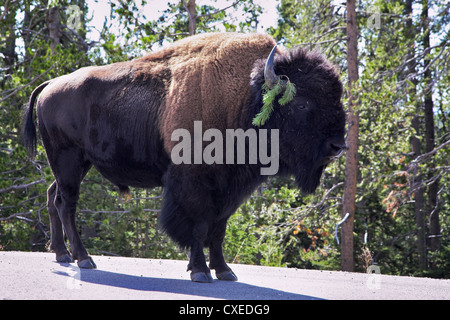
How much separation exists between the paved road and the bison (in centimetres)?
35

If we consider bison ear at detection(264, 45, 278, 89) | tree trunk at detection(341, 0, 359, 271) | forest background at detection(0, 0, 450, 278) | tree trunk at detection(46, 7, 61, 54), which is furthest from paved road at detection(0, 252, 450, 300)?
tree trunk at detection(46, 7, 61, 54)

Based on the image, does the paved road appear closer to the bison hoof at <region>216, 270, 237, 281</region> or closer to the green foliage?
the bison hoof at <region>216, 270, 237, 281</region>

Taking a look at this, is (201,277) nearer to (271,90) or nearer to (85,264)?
(85,264)

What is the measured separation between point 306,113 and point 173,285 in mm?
1937

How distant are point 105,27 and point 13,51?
5044 mm

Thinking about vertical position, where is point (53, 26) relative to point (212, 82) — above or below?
above

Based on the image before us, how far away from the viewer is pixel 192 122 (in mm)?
5109

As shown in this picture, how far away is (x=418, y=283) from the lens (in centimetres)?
571

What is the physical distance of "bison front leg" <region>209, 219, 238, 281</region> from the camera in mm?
5316

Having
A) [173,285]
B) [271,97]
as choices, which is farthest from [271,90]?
[173,285]

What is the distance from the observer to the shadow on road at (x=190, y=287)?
4203 mm

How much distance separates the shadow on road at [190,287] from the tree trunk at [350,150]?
8.11 meters

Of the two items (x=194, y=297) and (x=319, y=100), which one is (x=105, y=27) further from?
(x=194, y=297)
